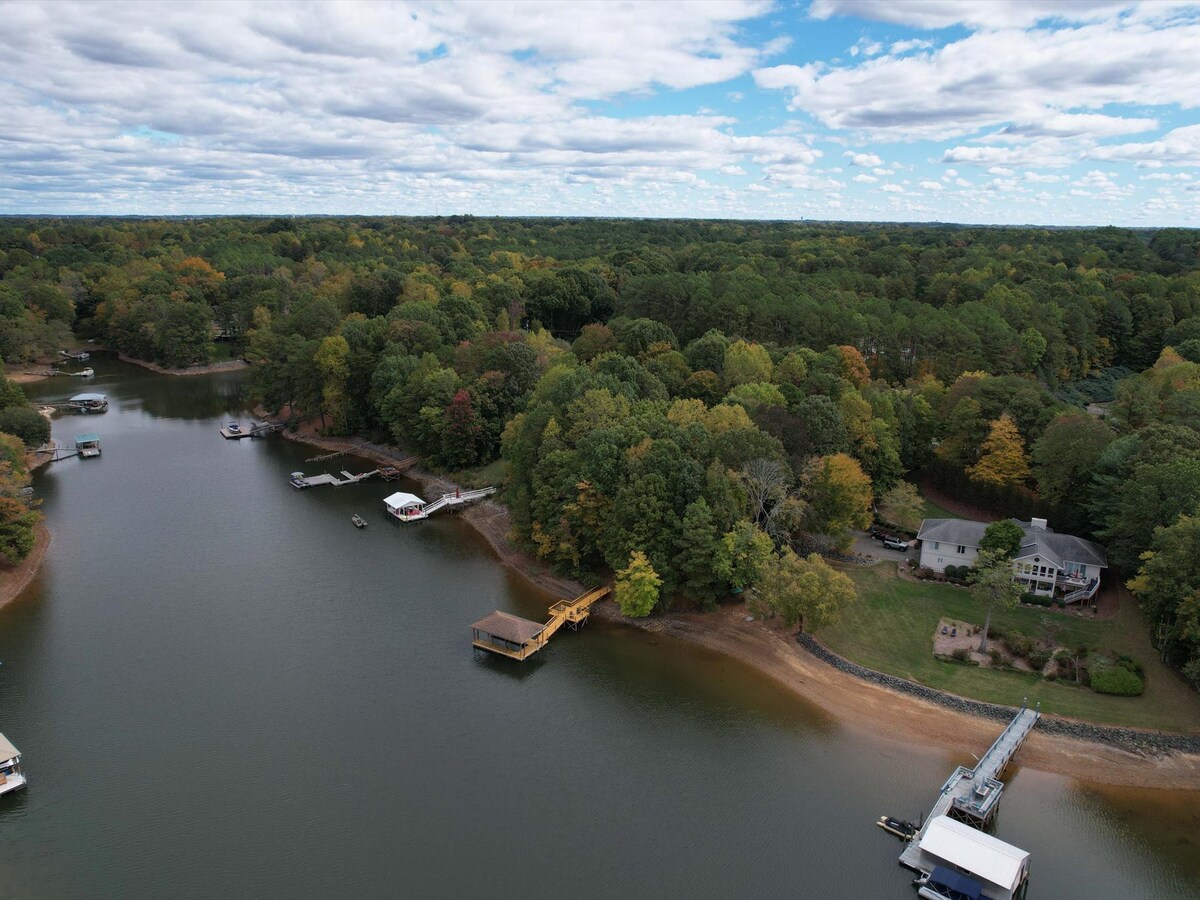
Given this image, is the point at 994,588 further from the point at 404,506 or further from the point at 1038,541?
the point at 404,506

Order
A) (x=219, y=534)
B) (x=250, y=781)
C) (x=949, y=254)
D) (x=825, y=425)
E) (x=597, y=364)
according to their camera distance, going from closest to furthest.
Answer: (x=250, y=781) → (x=825, y=425) → (x=219, y=534) → (x=597, y=364) → (x=949, y=254)

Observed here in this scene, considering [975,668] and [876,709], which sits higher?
[975,668]

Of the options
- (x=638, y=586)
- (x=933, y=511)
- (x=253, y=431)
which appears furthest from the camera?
(x=253, y=431)

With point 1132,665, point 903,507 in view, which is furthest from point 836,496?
point 1132,665

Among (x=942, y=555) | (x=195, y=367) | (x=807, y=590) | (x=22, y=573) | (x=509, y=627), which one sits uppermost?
(x=807, y=590)

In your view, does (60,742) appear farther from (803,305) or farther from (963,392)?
(803,305)

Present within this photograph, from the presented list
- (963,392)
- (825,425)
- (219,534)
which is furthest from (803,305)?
(219,534)

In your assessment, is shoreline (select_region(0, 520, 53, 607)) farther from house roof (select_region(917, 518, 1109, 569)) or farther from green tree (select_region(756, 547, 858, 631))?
house roof (select_region(917, 518, 1109, 569))

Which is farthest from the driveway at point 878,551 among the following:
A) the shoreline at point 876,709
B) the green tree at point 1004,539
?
the shoreline at point 876,709
